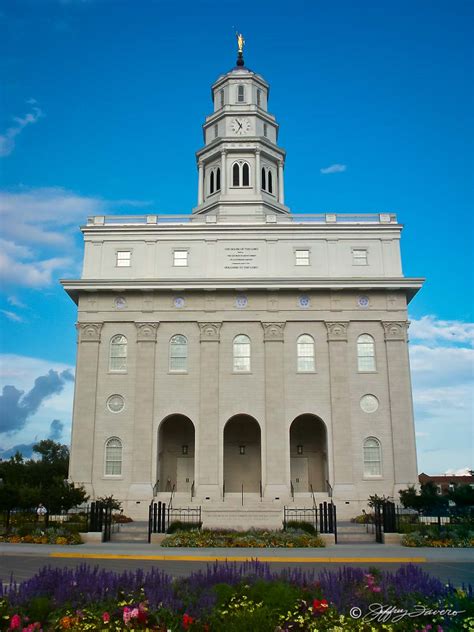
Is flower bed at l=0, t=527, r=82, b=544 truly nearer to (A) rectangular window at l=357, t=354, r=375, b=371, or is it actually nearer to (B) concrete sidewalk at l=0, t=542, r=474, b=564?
(B) concrete sidewalk at l=0, t=542, r=474, b=564

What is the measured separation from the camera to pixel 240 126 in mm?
50281

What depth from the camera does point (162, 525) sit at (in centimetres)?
2555

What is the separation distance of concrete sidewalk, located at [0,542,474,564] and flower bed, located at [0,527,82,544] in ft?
2.33

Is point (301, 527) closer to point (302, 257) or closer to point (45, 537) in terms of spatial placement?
point (45, 537)

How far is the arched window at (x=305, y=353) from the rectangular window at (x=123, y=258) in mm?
12692

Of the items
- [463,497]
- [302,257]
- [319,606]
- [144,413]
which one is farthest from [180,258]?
[319,606]

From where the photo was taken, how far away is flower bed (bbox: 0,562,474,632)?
8.00 meters

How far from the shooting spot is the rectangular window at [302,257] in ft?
137

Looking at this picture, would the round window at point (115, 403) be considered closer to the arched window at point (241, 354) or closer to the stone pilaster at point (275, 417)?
the arched window at point (241, 354)

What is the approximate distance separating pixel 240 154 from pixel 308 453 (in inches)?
938

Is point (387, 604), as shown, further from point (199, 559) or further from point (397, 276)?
point (397, 276)

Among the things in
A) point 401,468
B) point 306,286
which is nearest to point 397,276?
point 306,286

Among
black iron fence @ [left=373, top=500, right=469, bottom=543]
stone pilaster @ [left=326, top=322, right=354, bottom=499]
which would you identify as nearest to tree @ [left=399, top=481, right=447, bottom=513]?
black iron fence @ [left=373, top=500, right=469, bottom=543]

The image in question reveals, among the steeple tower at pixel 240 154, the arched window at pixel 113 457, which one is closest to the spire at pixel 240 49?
the steeple tower at pixel 240 154
